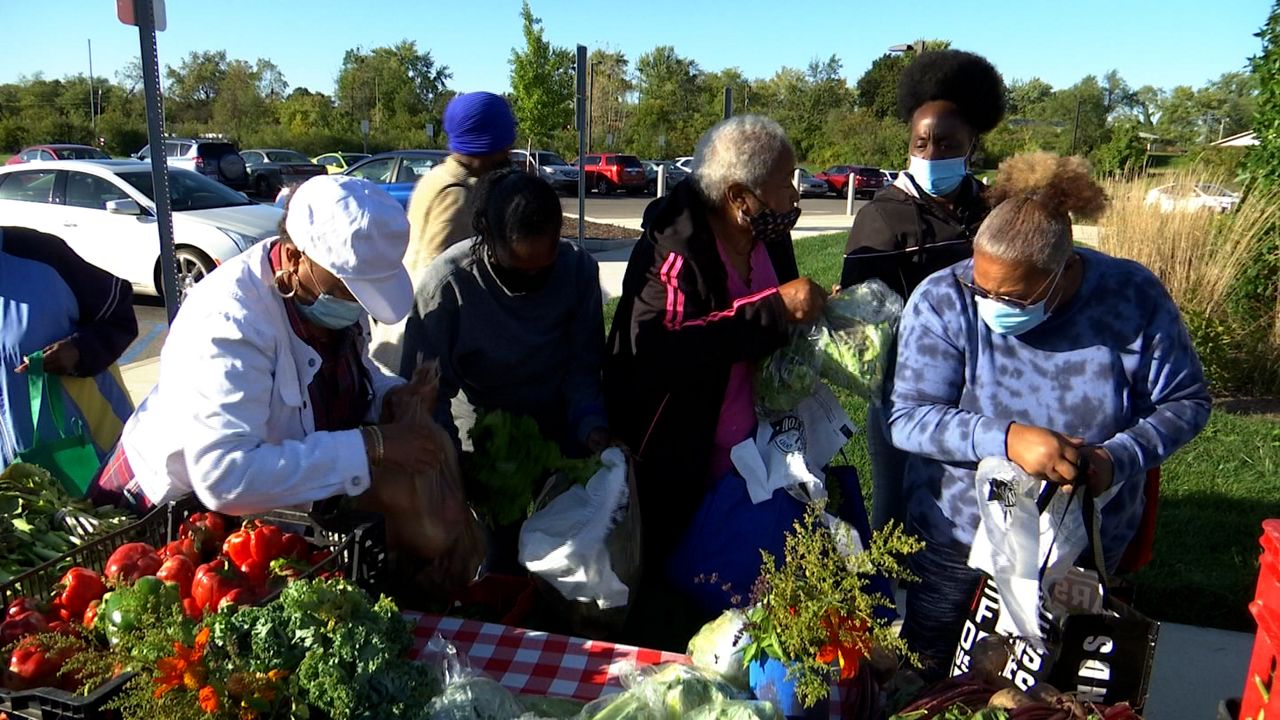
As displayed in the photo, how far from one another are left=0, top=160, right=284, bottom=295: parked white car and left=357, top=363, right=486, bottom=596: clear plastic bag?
835cm

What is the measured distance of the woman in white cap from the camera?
2031 mm

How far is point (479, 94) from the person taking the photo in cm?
405

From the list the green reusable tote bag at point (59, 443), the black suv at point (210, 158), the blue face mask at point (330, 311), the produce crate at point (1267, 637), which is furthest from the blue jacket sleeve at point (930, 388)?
the black suv at point (210, 158)

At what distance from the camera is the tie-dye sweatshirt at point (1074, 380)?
243 centimetres

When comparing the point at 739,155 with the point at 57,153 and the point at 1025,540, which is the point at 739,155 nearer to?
the point at 1025,540

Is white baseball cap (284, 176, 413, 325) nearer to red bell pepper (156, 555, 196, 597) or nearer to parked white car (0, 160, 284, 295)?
red bell pepper (156, 555, 196, 597)

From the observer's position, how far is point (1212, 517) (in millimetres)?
4422

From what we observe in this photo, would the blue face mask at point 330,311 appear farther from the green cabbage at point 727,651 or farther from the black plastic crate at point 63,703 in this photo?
the green cabbage at point 727,651

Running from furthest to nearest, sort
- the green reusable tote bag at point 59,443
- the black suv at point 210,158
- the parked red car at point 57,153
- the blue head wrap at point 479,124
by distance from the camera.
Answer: the parked red car at point 57,153, the black suv at point 210,158, the blue head wrap at point 479,124, the green reusable tote bag at point 59,443

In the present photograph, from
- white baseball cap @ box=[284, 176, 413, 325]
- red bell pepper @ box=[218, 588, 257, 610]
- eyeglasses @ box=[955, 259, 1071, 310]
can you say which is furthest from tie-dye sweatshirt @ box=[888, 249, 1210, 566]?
red bell pepper @ box=[218, 588, 257, 610]

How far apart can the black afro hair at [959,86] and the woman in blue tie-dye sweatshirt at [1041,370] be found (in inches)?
30.2

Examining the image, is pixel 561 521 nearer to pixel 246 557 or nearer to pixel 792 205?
pixel 246 557

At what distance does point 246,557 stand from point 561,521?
3.21 feet

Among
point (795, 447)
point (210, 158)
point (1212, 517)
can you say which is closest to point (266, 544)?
point (795, 447)
